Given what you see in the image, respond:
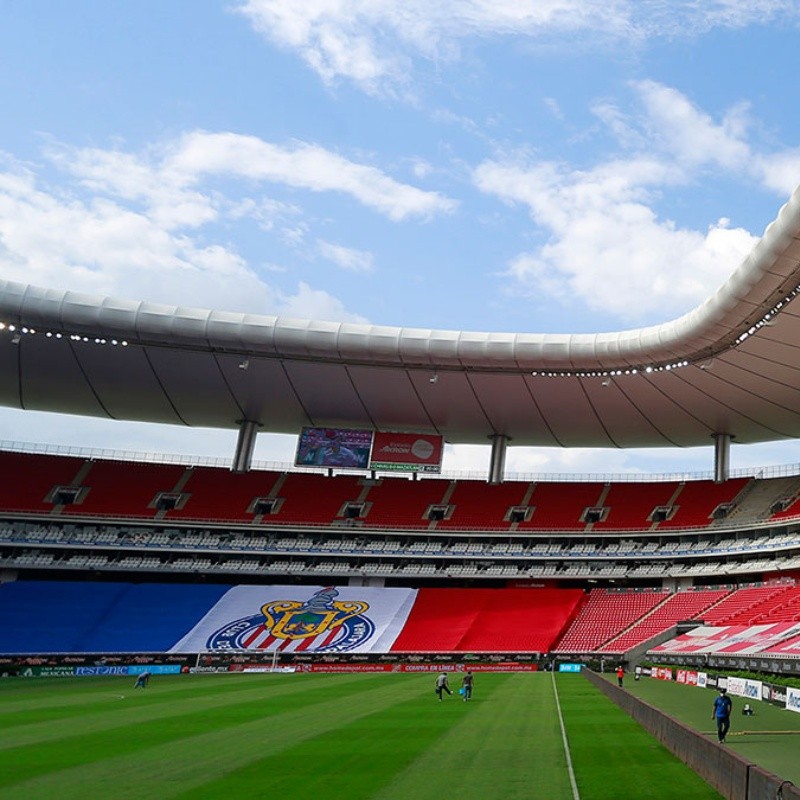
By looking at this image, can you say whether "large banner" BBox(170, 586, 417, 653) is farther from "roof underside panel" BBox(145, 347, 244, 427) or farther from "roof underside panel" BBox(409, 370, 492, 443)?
"roof underside panel" BBox(145, 347, 244, 427)

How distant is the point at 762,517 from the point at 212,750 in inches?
1733

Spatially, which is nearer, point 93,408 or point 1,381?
point 1,381

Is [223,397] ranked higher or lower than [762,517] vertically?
higher

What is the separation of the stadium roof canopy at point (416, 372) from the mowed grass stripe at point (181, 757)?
71.9 ft

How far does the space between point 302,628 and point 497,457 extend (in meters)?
20.6

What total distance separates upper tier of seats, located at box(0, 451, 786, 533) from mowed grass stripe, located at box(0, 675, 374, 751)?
22276 millimetres

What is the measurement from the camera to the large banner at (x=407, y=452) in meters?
54.7

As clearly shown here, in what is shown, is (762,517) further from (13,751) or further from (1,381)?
(1,381)

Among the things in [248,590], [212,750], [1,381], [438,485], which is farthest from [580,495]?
[212,750]

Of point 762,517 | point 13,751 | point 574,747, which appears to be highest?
point 762,517

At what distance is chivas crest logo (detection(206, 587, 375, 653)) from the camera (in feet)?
146

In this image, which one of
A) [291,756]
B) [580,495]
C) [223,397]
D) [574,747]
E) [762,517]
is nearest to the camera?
[291,756]

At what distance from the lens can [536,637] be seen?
46125mm

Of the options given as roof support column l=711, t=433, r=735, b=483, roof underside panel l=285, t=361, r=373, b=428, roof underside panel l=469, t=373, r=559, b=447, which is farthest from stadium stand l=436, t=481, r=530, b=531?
roof support column l=711, t=433, r=735, b=483
